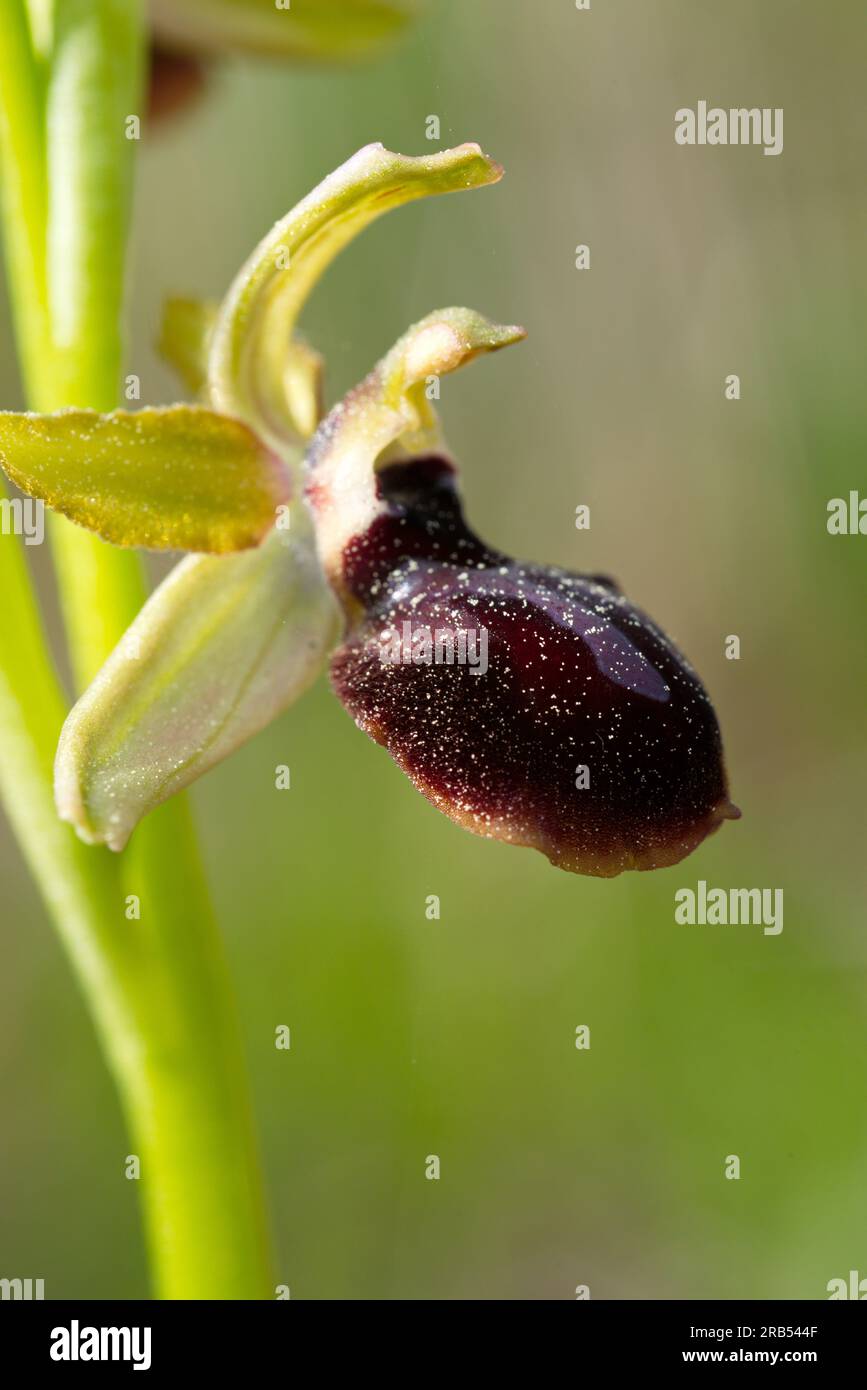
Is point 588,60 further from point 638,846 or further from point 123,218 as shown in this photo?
point 638,846

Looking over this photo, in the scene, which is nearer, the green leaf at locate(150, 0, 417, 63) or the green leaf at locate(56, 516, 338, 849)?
the green leaf at locate(56, 516, 338, 849)

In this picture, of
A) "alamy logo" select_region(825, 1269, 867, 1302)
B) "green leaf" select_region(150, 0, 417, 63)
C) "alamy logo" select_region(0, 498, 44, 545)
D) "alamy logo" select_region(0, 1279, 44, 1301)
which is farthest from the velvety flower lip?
"alamy logo" select_region(825, 1269, 867, 1302)

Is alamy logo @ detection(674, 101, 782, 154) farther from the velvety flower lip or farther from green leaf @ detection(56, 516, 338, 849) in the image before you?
green leaf @ detection(56, 516, 338, 849)

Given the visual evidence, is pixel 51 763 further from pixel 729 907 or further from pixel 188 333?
pixel 729 907

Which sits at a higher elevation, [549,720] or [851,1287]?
[549,720]
